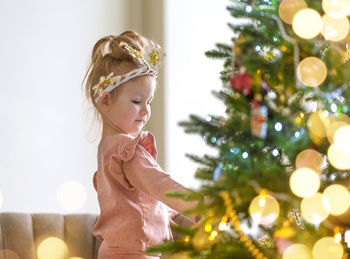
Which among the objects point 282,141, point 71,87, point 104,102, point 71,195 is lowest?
point 71,195

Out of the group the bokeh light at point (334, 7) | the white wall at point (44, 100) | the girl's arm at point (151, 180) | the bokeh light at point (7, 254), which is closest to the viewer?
the bokeh light at point (334, 7)

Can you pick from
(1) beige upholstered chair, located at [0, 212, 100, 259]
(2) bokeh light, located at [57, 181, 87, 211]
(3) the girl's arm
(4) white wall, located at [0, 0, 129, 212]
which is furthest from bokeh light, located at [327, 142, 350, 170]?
(2) bokeh light, located at [57, 181, 87, 211]

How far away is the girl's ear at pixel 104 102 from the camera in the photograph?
1646 mm

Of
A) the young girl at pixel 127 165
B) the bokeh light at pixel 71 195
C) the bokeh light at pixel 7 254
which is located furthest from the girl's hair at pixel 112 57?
the bokeh light at pixel 71 195

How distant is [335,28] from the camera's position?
105 cm

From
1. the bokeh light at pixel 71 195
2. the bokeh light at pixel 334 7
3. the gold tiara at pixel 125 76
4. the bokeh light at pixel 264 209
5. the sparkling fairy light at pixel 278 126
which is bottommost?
the bokeh light at pixel 71 195

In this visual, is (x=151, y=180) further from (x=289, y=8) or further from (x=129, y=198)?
(x=289, y=8)

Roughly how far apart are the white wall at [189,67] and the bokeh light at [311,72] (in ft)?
5.45

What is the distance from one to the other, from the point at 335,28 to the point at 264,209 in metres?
0.35

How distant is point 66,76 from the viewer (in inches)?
94.0

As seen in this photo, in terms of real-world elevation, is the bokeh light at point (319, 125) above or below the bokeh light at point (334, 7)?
below

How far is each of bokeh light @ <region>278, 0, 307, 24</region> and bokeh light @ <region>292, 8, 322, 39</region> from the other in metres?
0.03

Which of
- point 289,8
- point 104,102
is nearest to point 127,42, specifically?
point 104,102

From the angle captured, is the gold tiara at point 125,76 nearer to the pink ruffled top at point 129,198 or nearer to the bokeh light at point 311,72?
the pink ruffled top at point 129,198
